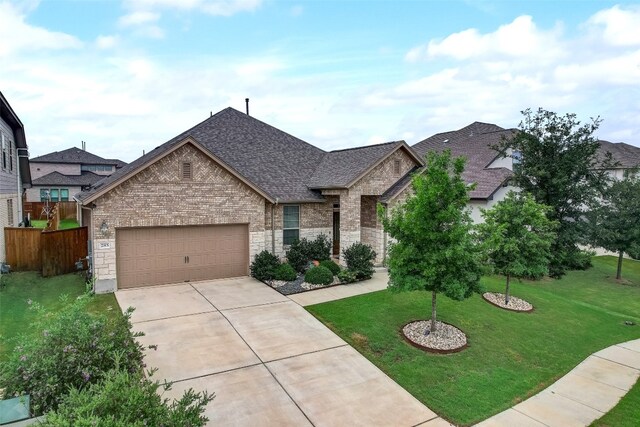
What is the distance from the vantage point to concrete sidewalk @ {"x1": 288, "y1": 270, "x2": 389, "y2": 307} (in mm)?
13438

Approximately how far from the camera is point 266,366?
28.4ft

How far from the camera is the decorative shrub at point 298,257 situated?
1700cm

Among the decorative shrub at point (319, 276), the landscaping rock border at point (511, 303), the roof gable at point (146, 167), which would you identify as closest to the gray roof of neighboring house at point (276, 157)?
the roof gable at point (146, 167)

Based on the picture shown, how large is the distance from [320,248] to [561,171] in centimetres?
1297

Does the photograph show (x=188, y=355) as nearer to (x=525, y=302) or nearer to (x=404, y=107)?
(x=525, y=302)

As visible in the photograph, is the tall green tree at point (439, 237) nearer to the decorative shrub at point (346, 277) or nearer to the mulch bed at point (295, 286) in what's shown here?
the mulch bed at point (295, 286)

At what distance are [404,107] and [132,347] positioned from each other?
23774 millimetres

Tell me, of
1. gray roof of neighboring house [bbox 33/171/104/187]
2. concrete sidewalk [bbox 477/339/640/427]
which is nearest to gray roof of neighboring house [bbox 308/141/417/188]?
concrete sidewalk [bbox 477/339/640/427]

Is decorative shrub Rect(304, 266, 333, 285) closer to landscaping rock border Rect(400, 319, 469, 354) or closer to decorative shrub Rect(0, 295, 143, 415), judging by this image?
landscaping rock border Rect(400, 319, 469, 354)

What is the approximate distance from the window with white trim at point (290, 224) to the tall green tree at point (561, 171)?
1221 centimetres

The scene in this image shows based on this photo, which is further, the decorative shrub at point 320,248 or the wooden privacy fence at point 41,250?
the decorative shrub at point 320,248

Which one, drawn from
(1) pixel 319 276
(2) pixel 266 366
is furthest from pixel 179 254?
(2) pixel 266 366

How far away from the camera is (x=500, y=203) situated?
14430 mm

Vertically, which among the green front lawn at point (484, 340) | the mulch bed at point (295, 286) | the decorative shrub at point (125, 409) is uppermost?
the decorative shrub at point (125, 409)
